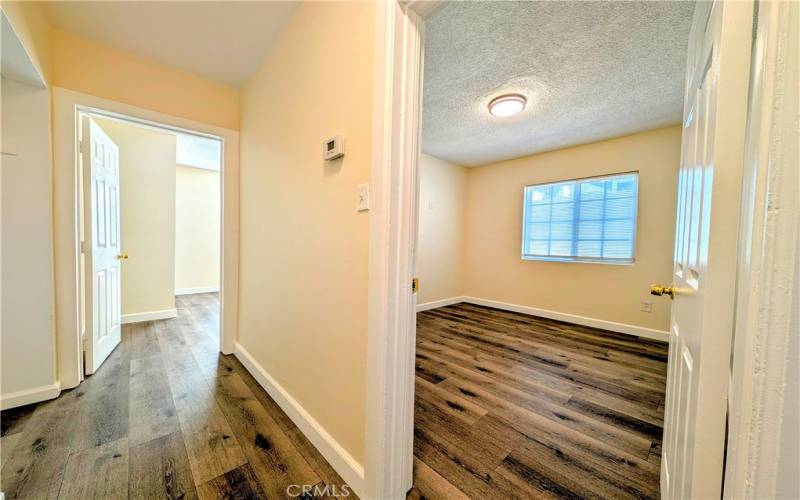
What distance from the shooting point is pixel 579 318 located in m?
3.55

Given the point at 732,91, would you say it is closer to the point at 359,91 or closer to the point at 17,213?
the point at 359,91

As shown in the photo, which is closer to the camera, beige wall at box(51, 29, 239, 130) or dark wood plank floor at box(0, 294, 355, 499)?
dark wood plank floor at box(0, 294, 355, 499)

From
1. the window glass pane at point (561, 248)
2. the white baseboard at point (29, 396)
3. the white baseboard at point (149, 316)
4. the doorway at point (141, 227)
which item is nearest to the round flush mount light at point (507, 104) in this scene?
the window glass pane at point (561, 248)

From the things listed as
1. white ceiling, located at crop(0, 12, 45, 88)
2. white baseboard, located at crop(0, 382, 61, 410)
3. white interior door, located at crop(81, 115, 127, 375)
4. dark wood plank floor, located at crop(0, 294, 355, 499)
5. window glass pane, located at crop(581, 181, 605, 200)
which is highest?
white ceiling, located at crop(0, 12, 45, 88)

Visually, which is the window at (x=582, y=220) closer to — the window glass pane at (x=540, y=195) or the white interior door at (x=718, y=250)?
the window glass pane at (x=540, y=195)

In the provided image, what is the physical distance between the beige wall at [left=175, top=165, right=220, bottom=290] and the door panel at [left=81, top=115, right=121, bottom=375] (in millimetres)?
2689

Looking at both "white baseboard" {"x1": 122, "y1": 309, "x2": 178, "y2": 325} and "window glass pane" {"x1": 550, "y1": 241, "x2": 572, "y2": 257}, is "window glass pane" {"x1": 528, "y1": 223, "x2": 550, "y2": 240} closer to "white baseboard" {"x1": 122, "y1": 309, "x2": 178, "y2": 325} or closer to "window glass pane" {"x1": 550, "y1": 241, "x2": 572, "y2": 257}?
"window glass pane" {"x1": 550, "y1": 241, "x2": 572, "y2": 257}

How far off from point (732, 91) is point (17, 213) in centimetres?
314

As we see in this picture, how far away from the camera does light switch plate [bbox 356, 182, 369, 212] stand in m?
1.09

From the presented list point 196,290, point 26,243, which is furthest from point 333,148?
point 196,290

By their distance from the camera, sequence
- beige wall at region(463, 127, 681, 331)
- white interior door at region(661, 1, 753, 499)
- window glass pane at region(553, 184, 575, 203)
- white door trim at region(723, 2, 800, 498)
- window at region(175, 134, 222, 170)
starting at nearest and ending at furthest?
1. white door trim at region(723, 2, 800, 498)
2. white interior door at region(661, 1, 753, 499)
3. beige wall at region(463, 127, 681, 331)
4. window glass pane at region(553, 184, 575, 203)
5. window at region(175, 134, 222, 170)

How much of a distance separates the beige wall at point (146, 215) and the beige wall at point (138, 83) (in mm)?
1464

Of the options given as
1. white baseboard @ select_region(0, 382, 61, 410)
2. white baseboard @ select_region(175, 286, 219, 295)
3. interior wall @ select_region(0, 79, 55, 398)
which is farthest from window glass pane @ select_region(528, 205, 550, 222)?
white baseboard @ select_region(175, 286, 219, 295)

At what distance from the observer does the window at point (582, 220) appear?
10.6 feet
